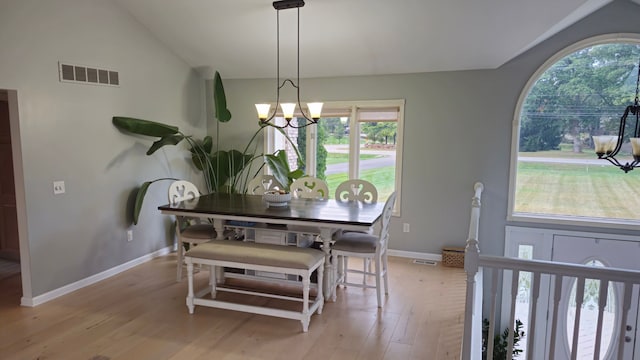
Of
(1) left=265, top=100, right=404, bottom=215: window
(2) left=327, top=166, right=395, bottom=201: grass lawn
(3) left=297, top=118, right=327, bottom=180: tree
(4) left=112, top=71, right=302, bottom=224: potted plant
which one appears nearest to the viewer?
(4) left=112, top=71, right=302, bottom=224: potted plant

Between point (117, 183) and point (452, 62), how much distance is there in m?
4.00

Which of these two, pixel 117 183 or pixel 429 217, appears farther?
pixel 429 217

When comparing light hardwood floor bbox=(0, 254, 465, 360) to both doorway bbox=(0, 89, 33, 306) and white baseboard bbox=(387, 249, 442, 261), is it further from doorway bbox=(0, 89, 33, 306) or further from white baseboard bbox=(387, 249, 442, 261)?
white baseboard bbox=(387, 249, 442, 261)

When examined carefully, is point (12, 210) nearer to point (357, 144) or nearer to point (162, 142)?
point (162, 142)

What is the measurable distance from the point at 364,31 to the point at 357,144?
152 cm

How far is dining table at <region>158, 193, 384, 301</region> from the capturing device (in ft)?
10.8

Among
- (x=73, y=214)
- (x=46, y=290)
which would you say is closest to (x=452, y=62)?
(x=73, y=214)

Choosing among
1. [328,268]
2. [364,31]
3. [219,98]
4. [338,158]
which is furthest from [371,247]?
[219,98]

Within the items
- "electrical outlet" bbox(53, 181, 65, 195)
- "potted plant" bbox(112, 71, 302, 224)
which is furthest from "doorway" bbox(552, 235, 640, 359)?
"electrical outlet" bbox(53, 181, 65, 195)

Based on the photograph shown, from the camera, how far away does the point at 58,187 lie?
373 cm

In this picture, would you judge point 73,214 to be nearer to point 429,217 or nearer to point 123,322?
point 123,322

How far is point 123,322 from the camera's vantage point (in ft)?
10.8

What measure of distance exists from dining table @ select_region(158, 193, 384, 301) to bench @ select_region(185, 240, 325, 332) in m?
0.21

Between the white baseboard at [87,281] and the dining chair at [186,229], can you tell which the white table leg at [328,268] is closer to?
the dining chair at [186,229]
